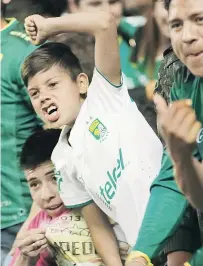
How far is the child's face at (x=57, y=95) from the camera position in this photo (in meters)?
2.40

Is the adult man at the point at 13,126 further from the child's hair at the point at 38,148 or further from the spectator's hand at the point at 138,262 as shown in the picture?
the spectator's hand at the point at 138,262

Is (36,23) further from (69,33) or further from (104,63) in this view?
(104,63)

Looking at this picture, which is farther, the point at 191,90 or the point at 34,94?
the point at 34,94

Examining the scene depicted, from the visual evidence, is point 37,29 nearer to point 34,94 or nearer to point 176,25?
point 34,94

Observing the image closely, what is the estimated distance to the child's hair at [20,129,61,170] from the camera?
8.13ft

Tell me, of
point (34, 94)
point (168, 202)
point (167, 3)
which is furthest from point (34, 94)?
point (168, 202)

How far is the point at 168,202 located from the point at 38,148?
697 mm

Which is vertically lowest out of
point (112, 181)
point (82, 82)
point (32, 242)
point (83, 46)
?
point (32, 242)

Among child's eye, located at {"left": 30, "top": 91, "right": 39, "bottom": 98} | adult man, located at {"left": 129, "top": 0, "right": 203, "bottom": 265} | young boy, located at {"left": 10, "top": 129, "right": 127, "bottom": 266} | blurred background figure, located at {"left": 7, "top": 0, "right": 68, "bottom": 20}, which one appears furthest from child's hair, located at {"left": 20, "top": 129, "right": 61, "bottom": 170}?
adult man, located at {"left": 129, "top": 0, "right": 203, "bottom": 265}

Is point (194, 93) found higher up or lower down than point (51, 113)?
higher up

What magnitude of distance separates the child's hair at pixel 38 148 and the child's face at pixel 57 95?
0.11 ft

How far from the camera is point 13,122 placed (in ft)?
8.66

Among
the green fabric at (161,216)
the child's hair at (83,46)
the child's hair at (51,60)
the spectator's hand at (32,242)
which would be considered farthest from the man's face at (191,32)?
the spectator's hand at (32,242)

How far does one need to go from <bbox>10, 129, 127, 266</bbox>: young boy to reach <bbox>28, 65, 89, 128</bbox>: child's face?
49 mm
